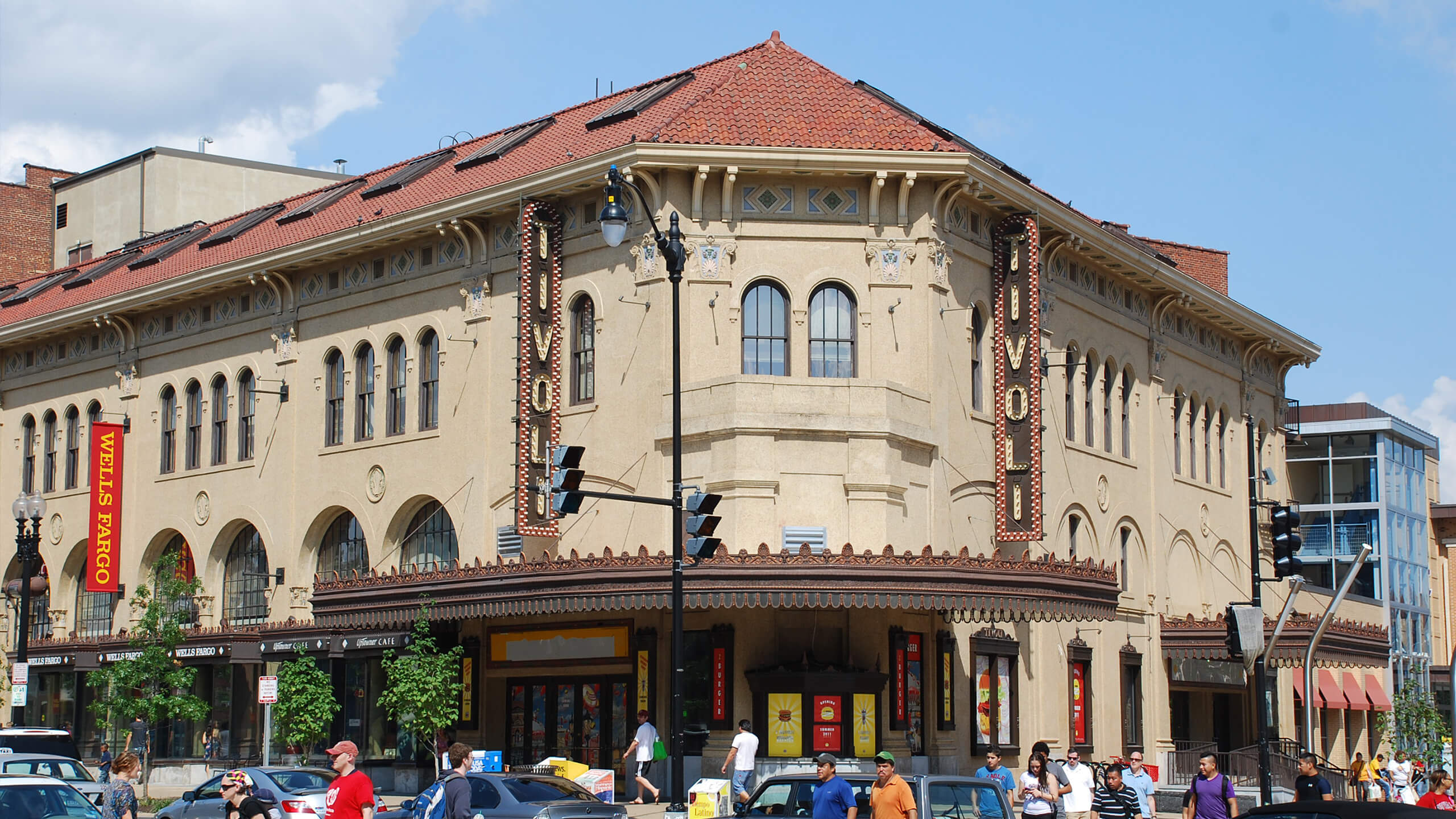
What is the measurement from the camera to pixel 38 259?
61469mm

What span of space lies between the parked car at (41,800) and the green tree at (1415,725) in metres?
37.4

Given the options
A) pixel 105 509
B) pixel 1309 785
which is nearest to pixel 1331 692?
pixel 1309 785

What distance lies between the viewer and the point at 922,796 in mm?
18578

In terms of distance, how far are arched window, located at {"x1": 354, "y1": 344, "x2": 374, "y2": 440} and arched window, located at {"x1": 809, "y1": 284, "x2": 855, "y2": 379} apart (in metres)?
11.1

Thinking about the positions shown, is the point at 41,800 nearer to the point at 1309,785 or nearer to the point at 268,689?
the point at 268,689

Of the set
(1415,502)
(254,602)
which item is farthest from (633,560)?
(1415,502)

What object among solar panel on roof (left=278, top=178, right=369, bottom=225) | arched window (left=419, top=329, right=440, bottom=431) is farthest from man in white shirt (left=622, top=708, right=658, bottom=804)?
solar panel on roof (left=278, top=178, right=369, bottom=225)

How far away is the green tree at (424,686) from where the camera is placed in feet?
103

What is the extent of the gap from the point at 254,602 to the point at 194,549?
95.4 inches

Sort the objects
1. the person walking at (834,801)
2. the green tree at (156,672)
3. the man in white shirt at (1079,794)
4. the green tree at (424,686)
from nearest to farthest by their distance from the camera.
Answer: the person walking at (834,801)
the man in white shirt at (1079,794)
the green tree at (424,686)
the green tree at (156,672)

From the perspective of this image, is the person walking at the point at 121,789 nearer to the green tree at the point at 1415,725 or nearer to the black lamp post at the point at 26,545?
the black lamp post at the point at 26,545

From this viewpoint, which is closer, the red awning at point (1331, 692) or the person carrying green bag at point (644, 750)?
the person carrying green bag at point (644, 750)

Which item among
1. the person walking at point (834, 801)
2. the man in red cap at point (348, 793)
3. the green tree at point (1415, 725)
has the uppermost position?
the man in red cap at point (348, 793)

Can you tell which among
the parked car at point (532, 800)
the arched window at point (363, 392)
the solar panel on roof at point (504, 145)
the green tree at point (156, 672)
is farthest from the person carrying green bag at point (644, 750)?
the solar panel on roof at point (504, 145)
